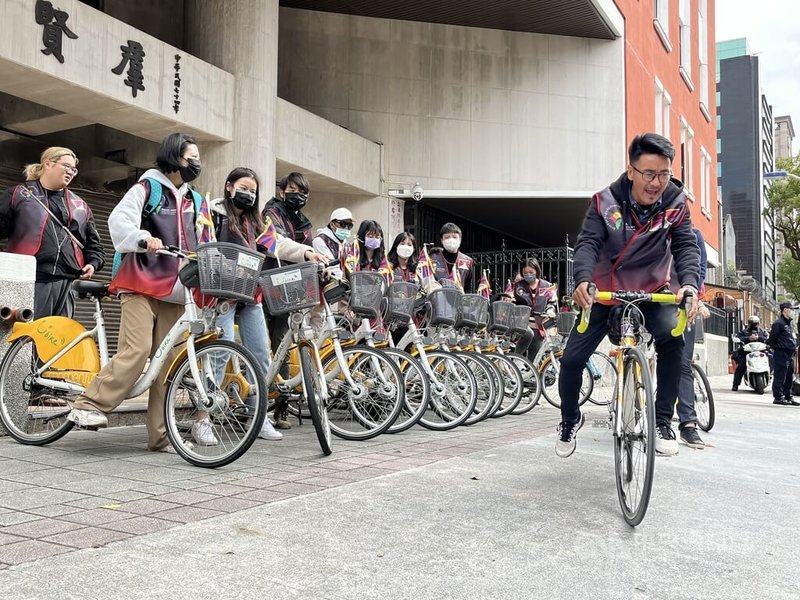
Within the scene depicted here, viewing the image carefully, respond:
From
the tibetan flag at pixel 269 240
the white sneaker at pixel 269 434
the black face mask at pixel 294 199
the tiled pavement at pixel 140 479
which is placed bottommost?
the tiled pavement at pixel 140 479

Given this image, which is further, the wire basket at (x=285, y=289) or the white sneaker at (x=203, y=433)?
the wire basket at (x=285, y=289)

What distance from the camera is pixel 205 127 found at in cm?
1184

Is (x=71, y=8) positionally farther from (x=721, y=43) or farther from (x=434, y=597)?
(x=721, y=43)

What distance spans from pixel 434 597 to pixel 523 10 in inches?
619

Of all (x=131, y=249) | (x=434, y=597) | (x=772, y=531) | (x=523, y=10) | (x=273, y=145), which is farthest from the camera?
(x=523, y=10)

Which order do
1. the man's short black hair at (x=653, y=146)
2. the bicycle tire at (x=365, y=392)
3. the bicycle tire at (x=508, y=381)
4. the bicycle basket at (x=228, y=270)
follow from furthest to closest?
the bicycle tire at (x=508, y=381) < the bicycle tire at (x=365, y=392) < the bicycle basket at (x=228, y=270) < the man's short black hair at (x=653, y=146)

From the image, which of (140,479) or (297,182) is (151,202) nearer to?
(297,182)

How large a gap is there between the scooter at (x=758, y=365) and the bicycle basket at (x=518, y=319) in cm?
1042

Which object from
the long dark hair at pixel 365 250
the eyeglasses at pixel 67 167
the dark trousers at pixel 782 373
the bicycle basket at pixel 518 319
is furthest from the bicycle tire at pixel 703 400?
the dark trousers at pixel 782 373

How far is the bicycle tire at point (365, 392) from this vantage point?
565 cm

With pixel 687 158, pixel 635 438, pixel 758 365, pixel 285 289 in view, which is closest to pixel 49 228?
pixel 285 289

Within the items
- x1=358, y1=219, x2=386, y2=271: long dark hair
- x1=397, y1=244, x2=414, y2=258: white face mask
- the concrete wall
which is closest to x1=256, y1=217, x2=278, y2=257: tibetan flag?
x1=358, y1=219, x2=386, y2=271: long dark hair

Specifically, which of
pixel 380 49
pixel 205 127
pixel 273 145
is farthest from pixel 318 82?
pixel 205 127

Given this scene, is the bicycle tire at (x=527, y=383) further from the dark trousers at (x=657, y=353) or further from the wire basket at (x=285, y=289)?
the wire basket at (x=285, y=289)
